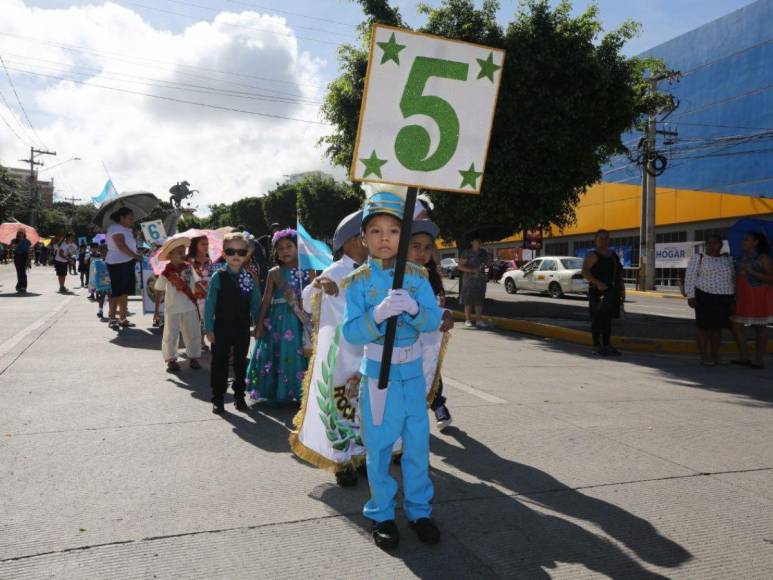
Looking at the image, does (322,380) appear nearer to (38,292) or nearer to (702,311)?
(702,311)

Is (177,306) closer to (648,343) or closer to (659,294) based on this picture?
(648,343)

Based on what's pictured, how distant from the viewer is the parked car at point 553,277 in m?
23.5

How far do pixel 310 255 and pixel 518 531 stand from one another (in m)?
2.39

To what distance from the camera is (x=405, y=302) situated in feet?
9.30

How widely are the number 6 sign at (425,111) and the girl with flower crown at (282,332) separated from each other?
9.33 feet

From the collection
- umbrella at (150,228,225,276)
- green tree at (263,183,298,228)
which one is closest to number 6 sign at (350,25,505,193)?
umbrella at (150,228,225,276)

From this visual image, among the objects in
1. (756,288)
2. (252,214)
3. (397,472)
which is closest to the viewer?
(397,472)

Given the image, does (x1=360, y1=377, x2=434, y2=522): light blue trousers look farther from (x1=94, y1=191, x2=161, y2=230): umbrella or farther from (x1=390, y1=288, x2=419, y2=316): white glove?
(x1=94, y1=191, x2=161, y2=230): umbrella

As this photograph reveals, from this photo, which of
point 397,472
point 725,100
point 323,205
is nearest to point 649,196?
point 725,100

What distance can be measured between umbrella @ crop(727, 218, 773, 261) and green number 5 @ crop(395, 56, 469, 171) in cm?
706

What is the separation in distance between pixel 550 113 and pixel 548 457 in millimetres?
11444

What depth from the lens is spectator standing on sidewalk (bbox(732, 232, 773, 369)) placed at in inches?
332

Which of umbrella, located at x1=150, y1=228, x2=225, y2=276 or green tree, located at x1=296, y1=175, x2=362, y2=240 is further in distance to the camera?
green tree, located at x1=296, y1=175, x2=362, y2=240

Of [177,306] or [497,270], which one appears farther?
[497,270]
